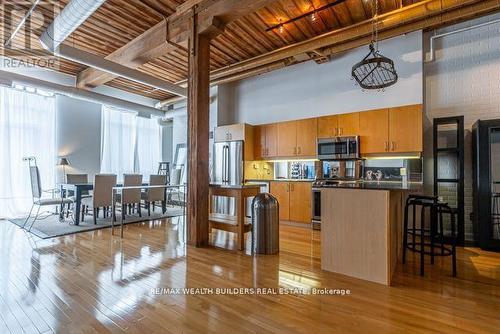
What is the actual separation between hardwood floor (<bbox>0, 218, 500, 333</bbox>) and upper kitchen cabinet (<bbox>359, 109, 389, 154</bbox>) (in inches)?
76.1

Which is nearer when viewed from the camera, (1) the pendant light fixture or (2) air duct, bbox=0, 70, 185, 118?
(1) the pendant light fixture

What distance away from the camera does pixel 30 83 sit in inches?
214

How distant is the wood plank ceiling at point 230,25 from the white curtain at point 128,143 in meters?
2.66

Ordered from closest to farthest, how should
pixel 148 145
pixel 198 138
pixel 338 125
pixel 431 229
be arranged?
pixel 431 229 < pixel 198 138 < pixel 338 125 < pixel 148 145

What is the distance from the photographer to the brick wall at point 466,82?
154 inches

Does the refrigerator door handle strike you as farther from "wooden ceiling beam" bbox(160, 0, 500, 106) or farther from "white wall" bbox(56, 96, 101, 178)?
"white wall" bbox(56, 96, 101, 178)

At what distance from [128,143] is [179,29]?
5009 millimetres

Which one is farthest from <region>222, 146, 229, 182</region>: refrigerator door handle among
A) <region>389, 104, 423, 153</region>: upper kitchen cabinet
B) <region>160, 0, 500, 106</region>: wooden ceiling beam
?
<region>389, 104, 423, 153</region>: upper kitchen cabinet

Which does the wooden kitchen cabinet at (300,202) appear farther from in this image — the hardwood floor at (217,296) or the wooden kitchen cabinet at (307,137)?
the hardwood floor at (217,296)

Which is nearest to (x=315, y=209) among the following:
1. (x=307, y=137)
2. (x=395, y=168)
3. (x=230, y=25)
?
(x=307, y=137)

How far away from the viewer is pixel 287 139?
558 cm

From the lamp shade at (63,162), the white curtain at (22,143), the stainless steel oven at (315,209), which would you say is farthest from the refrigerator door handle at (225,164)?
the white curtain at (22,143)

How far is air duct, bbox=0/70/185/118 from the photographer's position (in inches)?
207

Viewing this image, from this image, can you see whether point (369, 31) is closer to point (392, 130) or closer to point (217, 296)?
point (392, 130)
